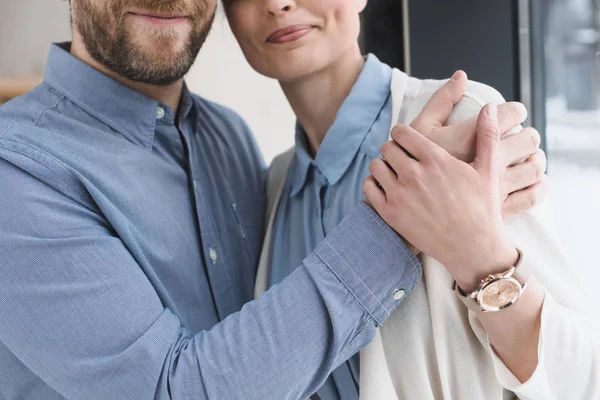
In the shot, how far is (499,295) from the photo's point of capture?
0.87 metres

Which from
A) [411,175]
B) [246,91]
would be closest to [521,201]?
[411,175]

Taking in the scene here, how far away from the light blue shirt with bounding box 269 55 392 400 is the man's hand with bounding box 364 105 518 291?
0.19 meters

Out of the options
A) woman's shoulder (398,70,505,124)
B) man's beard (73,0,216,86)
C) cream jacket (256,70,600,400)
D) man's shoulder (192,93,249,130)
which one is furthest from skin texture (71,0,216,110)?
cream jacket (256,70,600,400)

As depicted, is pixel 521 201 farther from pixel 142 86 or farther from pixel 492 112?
pixel 142 86

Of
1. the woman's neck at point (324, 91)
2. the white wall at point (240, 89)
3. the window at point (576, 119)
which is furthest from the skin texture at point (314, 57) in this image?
the white wall at point (240, 89)

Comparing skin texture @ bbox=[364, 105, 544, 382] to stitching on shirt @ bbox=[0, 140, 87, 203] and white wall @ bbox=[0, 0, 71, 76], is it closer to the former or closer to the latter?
stitching on shirt @ bbox=[0, 140, 87, 203]

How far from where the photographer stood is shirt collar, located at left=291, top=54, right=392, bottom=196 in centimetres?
110

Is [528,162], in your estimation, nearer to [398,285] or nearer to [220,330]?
[398,285]

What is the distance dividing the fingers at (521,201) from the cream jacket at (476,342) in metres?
0.03

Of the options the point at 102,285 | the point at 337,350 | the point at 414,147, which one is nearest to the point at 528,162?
the point at 414,147

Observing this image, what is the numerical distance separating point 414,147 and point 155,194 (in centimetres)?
47

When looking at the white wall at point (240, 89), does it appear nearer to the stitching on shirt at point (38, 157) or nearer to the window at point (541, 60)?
the window at point (541, 60)

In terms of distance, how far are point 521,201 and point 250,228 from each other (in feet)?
1.87

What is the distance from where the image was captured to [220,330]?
3.12ft
